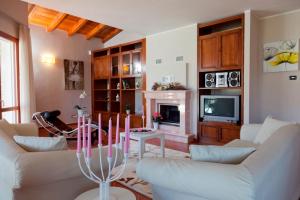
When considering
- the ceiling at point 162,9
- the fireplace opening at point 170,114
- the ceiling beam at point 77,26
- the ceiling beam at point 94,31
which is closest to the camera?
the ceiling at point 162,9

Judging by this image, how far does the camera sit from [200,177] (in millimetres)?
1180

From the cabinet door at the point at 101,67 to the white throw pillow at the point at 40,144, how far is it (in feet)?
18.7

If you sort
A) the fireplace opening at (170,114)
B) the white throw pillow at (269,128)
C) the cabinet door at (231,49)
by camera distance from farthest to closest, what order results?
the fireplace opening at (170,114) → the cabinet door at (231,49) → the white throw pillow at (269,128)

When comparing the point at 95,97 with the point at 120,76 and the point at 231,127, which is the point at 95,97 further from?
the point at 231,127

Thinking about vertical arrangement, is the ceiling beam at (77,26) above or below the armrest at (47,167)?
above

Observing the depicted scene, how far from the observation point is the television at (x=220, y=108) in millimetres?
4375

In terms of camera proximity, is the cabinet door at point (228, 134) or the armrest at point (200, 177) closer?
the armrest at point (200, 177)

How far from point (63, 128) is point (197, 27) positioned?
3.90 metres

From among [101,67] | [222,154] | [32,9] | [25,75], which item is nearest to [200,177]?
[222,154]

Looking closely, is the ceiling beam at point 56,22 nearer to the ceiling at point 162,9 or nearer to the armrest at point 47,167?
the ceiling at point 162,9

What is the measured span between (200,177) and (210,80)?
387 centimetres

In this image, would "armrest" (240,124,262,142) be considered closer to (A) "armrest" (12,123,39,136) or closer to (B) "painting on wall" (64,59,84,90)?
(A) "armrest" (12,123,39,136)

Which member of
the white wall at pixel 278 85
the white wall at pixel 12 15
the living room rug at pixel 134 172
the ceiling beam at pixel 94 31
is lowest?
the living room rug at pixel 134 172

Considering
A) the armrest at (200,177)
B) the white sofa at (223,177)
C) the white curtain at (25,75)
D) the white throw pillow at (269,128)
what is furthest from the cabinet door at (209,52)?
the white curtain at (25,75)
